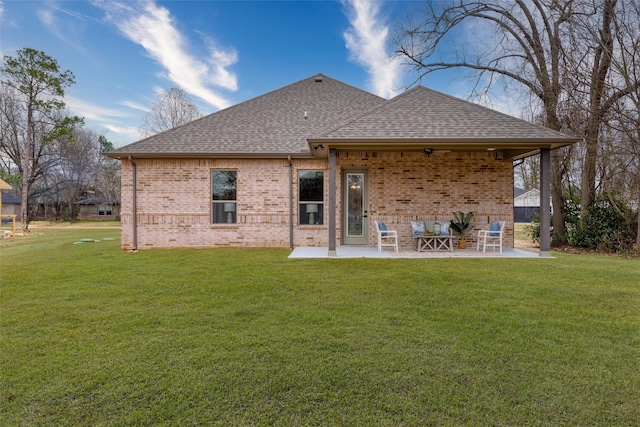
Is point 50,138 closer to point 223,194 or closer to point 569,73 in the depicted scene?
point 223,194

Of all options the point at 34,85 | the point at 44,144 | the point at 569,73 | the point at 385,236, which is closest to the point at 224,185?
the point at 385,236

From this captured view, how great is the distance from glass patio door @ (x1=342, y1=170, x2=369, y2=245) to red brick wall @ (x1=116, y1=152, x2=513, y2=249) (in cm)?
21

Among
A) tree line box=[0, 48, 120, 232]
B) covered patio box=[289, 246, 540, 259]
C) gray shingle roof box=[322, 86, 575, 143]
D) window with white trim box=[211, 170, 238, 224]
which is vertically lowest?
covered patio box=[289, 246, 540, 259]

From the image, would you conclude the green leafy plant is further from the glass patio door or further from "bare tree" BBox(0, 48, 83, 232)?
"bare tree" BBox(0, 48, 83, 232)

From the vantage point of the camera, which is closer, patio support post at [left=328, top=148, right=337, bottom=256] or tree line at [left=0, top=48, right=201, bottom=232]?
patio support post at [left=328, top=148, right=337, bottom=256]

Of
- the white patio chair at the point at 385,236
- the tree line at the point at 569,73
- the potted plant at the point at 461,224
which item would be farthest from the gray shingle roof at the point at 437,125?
the tree line at the point at 569,73

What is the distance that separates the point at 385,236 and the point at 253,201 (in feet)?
14.2

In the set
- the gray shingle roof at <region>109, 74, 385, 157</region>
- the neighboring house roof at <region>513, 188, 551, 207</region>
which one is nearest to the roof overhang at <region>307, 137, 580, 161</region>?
the gray shingle roof at <region>109, 74, 385, 157</region>

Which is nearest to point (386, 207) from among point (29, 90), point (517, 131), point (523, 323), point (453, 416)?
point (517, 131)

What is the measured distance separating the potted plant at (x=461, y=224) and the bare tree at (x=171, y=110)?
2229 cm

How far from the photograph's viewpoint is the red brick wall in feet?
32.0

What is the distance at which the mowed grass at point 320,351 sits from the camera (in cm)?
218

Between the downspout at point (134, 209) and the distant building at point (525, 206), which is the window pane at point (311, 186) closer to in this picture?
the downspout at point (134, 209)

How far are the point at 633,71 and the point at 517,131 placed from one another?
466 cm
